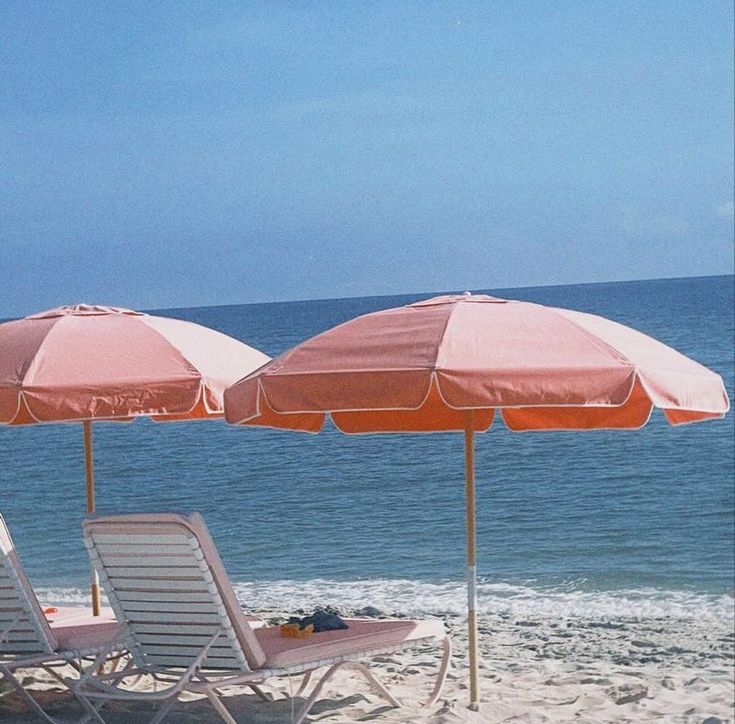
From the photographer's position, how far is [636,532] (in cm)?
1655

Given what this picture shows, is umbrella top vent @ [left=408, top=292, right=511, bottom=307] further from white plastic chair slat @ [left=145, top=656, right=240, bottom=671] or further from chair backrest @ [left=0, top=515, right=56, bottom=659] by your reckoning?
chair backrest @ [left=0, top=515, right=56, bottom=659]

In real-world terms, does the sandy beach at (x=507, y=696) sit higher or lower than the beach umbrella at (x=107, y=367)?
lower

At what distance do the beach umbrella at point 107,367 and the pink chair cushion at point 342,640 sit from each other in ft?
3.37

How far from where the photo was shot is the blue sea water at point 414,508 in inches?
500

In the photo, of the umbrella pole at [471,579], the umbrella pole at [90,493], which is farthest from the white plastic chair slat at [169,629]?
the umbrella pole at [90,493]

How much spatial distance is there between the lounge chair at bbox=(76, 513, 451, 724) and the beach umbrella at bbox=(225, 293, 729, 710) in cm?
49

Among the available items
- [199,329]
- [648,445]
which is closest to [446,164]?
[648,445]

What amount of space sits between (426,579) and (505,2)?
147 feet

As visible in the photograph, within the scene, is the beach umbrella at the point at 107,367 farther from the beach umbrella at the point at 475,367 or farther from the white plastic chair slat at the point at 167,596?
the white plastic chair slat at the point at 167,596

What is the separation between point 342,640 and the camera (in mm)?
4547

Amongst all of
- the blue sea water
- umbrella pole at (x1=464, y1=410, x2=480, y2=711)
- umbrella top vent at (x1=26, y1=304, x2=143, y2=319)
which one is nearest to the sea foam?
the blue sea water

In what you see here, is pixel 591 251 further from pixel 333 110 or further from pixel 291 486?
pixel 291 486

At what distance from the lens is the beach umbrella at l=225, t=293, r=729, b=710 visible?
3.99 m

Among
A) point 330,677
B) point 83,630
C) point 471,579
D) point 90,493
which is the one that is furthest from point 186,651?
point 90,493
